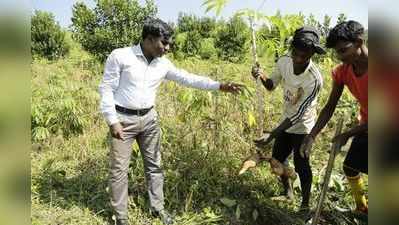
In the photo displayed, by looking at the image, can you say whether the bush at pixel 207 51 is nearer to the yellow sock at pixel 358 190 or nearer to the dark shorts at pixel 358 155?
the yellow sock at pixel 358 190

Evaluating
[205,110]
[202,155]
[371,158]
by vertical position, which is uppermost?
[371,158]

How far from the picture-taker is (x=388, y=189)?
2.93 feet

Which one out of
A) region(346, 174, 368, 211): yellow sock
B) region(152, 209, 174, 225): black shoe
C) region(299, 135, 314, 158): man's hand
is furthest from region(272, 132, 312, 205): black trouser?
region(152, 209, 174, 225): black shoe

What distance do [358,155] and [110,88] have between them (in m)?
1.61

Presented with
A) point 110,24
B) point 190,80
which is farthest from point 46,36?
point 190,80

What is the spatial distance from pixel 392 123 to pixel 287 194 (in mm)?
2306

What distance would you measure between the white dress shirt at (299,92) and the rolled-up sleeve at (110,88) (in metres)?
1.12

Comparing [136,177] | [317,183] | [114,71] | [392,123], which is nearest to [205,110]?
[136,177]

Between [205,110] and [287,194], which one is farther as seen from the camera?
[205,110]

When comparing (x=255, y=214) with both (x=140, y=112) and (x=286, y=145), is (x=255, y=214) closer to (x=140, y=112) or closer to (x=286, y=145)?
(x=286, y=145)

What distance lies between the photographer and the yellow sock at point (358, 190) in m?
2.65

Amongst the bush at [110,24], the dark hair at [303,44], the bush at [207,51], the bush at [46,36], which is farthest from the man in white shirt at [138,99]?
the bush at [207,51]

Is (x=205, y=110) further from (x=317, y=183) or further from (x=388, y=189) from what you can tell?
(x=388, y=189)

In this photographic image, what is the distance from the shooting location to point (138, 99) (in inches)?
107
